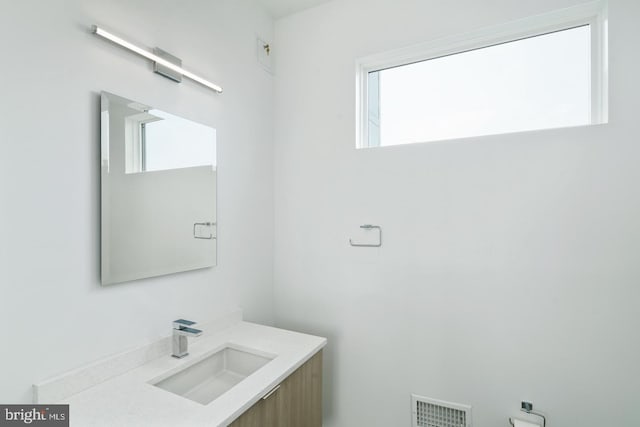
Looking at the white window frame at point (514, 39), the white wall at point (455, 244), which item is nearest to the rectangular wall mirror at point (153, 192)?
the white wall at point (455, 244)

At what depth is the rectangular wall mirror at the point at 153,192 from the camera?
1.24 metres

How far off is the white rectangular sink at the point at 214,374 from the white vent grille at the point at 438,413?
0.94 m

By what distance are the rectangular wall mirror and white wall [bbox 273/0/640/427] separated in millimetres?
670

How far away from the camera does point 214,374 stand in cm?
155

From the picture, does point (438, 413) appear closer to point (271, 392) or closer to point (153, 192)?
point (271, 392)

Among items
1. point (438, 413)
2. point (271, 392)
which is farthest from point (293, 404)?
point (438, 413)

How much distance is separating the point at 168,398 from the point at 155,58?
1.39 m

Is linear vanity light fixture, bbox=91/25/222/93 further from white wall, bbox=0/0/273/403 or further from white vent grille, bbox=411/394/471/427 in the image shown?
white vent grille, bbox=411/394/471/427

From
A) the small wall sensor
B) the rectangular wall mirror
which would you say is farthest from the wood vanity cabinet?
the small wall sensor

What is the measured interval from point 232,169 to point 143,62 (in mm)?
696

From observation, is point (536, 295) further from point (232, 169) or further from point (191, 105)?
point (191, 105)

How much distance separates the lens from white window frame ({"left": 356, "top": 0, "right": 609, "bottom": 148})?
147cm

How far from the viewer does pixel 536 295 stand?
1.53m
